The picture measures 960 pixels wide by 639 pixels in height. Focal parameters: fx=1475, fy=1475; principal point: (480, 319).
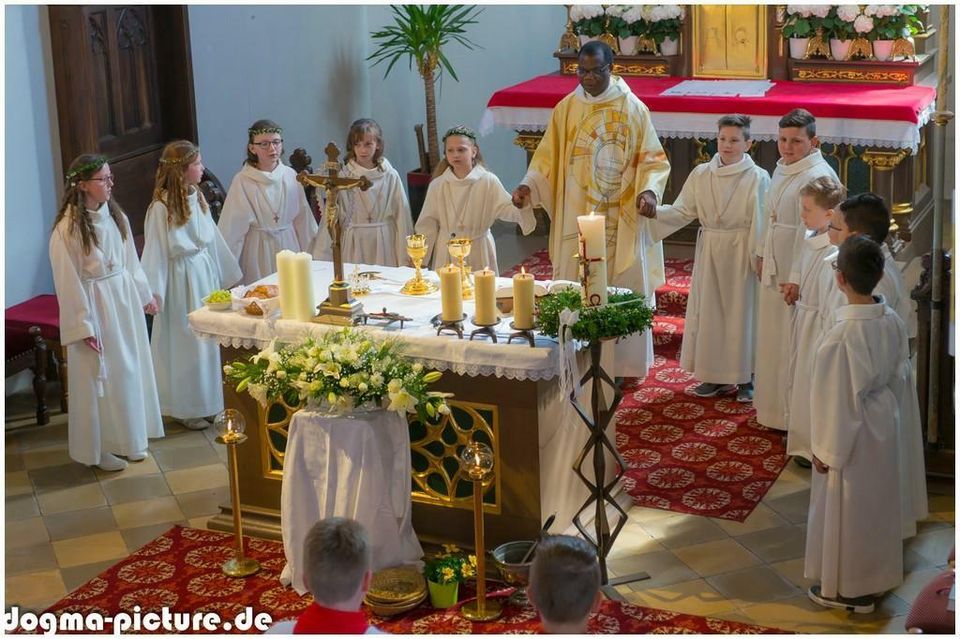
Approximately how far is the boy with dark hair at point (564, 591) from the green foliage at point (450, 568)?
2.08 m

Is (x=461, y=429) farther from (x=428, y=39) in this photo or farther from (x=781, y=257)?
(x=428, y=39)

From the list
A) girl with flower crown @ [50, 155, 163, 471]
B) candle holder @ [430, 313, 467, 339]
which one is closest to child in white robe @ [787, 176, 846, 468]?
candle holder @ [430, 313, 467, 339]

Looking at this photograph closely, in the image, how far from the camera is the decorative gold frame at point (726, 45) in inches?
436

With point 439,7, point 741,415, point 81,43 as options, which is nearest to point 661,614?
point 741,415

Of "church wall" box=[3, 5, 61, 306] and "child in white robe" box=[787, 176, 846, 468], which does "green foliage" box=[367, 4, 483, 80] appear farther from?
"child in white robe" box=[787, 176, 846, 468]

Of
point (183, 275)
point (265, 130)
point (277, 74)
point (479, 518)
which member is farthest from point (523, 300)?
point (277, 74)

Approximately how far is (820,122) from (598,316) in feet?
15.0

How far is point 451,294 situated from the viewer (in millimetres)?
6367

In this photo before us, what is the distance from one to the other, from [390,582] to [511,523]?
599 mm

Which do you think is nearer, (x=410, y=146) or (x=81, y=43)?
(x=81, y=43)

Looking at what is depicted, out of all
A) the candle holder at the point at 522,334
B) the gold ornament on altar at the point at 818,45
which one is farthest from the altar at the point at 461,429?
the gold ornament on altar at the point at 818,45

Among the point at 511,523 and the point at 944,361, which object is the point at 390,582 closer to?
the point at 511,523

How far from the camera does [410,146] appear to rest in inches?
521

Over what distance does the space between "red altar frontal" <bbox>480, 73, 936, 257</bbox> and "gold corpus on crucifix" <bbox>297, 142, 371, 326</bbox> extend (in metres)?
4.23
